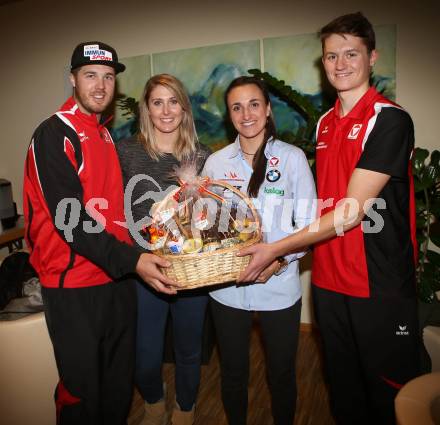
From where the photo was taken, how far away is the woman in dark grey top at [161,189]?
1915 millimetres

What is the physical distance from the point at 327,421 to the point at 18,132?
155 inches

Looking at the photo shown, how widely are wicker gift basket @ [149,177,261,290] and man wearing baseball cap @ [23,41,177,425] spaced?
0.09m

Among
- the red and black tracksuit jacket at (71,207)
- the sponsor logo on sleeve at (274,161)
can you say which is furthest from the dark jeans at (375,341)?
the red and black tracksuit jacket at (71,207)

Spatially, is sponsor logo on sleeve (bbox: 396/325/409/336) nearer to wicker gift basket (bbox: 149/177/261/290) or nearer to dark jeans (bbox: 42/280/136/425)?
wicker gift basket (bbox: 149/177/261/290)

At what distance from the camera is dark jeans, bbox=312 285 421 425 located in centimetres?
154

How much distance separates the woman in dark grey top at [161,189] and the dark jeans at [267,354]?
278 mm

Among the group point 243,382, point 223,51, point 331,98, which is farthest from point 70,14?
point 243,382

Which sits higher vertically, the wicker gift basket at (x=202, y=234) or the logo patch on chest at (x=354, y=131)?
the logo patch on chest at (x=354, y=131)

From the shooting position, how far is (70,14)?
3.58m

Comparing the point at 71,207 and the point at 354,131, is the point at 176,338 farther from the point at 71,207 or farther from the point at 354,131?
the point at 354,131

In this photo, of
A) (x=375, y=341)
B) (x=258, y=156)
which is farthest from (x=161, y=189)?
(x=375, y=341)

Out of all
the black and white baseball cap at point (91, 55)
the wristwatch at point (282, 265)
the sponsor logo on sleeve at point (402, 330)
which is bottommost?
the sponsor logo on sleeve at point (402, 330)

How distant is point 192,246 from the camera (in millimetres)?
1498

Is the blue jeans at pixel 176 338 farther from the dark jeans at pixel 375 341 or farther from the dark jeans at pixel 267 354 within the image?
the dark jeans at pixel 375 341
